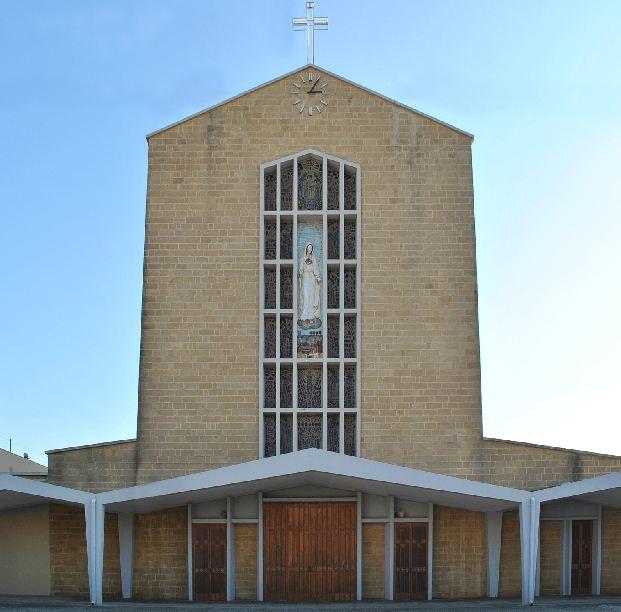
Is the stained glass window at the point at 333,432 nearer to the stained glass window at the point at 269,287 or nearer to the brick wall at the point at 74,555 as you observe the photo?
the stained glass window at the point at 269,287

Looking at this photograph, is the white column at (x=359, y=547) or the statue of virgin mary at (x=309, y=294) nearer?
the white column at (x=359, y=547)

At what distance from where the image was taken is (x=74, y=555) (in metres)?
19.9

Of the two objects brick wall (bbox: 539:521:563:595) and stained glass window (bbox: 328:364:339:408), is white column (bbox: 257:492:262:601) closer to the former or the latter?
stained glass window (bbox: 328:364:339:408)

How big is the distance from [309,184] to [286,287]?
2.17 metres

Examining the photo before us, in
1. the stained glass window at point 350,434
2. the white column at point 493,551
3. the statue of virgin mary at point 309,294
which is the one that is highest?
the statue of virgin mary at point 309,294

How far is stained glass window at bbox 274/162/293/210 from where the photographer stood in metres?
20.7

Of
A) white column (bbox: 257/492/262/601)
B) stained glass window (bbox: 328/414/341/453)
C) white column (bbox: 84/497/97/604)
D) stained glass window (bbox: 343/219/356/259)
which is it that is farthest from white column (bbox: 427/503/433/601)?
white column (bbox: 84/497/97/604)

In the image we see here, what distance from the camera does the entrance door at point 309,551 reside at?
1948 centimetres

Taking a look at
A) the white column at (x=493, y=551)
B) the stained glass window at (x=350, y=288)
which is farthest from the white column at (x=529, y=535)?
the stained glass window at (x=350, y=288)

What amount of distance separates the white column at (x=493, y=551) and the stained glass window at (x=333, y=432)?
3.19 metres

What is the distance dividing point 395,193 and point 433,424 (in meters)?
4.62

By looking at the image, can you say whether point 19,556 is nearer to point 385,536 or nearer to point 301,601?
point 301,601

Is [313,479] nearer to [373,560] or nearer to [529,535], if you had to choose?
[373,560]

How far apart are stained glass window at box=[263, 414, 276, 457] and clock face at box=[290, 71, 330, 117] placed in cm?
616
